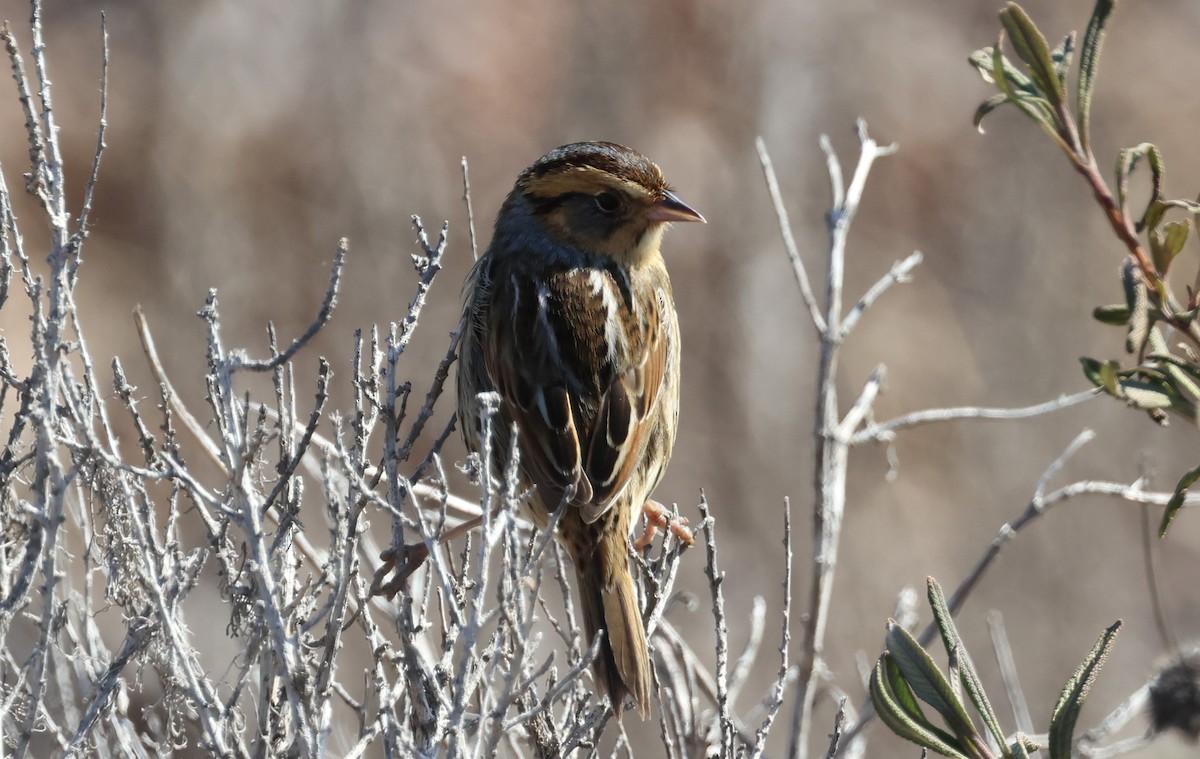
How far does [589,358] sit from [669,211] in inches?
22.5

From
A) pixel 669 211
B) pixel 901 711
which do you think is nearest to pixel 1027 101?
pixel 901 711

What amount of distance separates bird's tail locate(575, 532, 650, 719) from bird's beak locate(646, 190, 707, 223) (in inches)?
39.0

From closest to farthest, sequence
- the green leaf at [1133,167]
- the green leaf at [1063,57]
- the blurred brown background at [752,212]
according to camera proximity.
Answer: the green leaf at [1133,167], the green leaf at [1063,57], the blurred brown background at [752,212]

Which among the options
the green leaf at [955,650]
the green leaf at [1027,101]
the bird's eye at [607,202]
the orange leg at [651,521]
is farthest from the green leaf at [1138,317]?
the bird's eye at [607,202]

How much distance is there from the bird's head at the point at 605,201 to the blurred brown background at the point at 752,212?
17.5 ft

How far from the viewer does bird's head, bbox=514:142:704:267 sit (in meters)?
3.96

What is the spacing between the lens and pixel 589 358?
3.69m

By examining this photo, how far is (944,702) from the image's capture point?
7.01 ft

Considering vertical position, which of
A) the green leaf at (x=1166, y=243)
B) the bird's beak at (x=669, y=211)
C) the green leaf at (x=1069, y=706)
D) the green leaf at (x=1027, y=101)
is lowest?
the green leaf at (x=1069, y=706)

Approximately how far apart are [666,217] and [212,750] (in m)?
2.06

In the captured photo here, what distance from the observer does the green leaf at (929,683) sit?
2117mm

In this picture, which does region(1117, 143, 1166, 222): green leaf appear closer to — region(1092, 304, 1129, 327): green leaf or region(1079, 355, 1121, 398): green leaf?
region(1092, 304, 1129, 327): green leaf

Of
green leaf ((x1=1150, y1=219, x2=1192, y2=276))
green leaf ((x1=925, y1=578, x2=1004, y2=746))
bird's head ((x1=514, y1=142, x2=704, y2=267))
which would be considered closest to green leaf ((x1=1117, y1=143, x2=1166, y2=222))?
green leaf ((x1=1150, y1=219, x2=1192, y2=276))

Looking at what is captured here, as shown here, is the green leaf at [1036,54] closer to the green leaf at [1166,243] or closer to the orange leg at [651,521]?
the green leaf at [1166,243]
